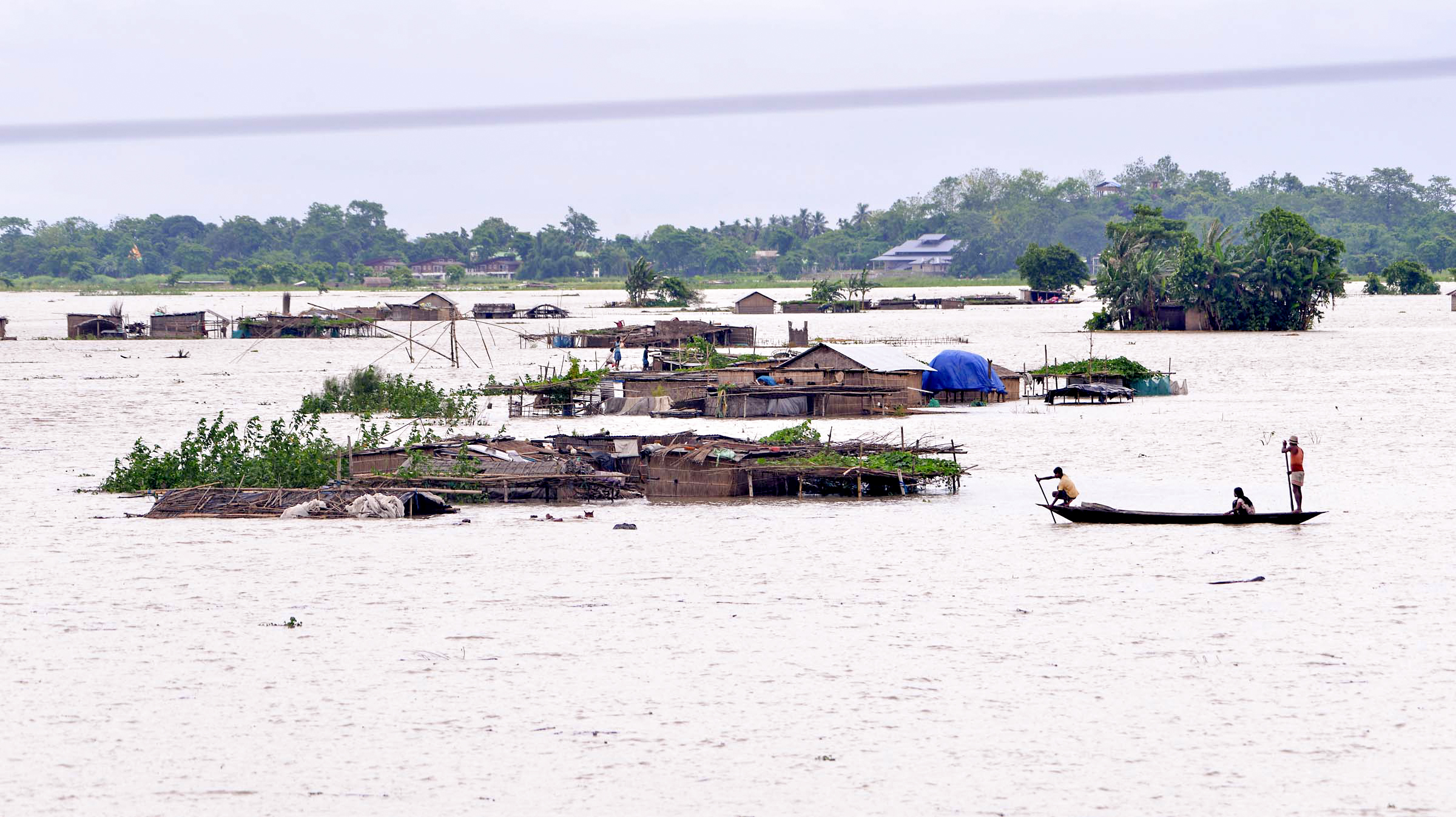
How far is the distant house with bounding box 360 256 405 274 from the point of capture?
428ft

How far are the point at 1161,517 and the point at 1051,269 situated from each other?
235ft

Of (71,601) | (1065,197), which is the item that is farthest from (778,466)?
(1065,197)

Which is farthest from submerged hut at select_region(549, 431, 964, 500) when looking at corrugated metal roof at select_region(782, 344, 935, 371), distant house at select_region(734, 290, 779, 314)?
distant house at select_region(734, 290, 779, 314)

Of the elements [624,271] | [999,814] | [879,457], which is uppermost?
[624,271]

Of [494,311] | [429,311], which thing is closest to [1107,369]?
[429,311]

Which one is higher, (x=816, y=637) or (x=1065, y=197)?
(x=1065, y=197)

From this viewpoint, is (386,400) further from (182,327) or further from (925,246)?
(925,246)

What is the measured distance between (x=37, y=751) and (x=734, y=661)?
5.00 meters

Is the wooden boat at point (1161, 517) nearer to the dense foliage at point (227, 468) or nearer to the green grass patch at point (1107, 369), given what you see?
the dense foliage at point (227, 468)

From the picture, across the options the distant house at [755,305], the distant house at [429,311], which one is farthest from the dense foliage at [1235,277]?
the distant house at [429,311]

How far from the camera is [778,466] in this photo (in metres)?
19.7

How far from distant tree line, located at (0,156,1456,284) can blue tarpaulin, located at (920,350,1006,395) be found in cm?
9371

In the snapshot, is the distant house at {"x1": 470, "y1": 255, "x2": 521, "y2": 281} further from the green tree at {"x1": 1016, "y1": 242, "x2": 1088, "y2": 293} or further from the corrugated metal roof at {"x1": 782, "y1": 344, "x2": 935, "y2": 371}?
the corrugated metal roof at {"x1": 782, "y1": 344, "x2": 935, "y2": 371}

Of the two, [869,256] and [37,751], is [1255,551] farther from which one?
[869,256]
